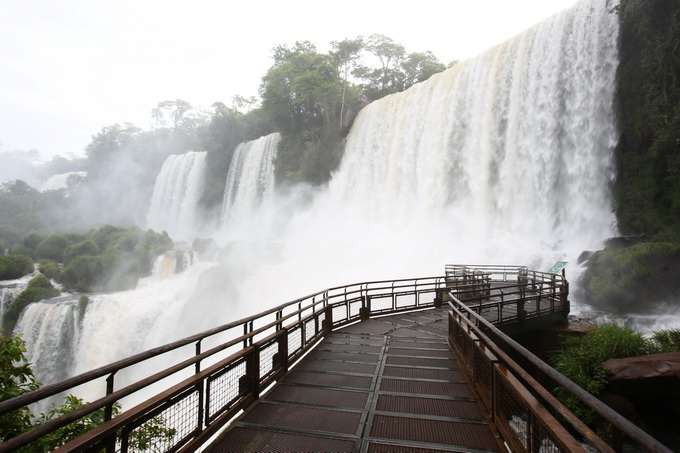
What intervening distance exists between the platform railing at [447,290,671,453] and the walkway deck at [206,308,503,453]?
266 mm

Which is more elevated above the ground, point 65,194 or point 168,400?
point 65,194

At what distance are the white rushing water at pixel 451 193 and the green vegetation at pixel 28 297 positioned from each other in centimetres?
480

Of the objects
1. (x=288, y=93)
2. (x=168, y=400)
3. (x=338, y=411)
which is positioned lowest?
(x=338, y=411)

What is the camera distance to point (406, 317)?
38.4 ft

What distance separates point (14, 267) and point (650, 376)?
39.4 meters

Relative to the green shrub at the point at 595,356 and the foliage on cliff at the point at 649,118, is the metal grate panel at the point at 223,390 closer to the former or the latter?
the green shrub at the point at 595,356

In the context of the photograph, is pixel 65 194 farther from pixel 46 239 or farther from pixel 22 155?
pixel 22 155

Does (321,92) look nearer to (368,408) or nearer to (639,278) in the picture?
(639,278)

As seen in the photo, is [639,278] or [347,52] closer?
[639,278]

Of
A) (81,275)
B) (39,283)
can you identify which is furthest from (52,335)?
(81,275)

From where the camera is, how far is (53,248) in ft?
117

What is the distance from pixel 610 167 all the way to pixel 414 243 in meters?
12.1

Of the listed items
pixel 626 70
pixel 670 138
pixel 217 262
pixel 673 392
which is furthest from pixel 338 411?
pixel 217 262

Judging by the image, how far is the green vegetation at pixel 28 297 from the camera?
2352cm
